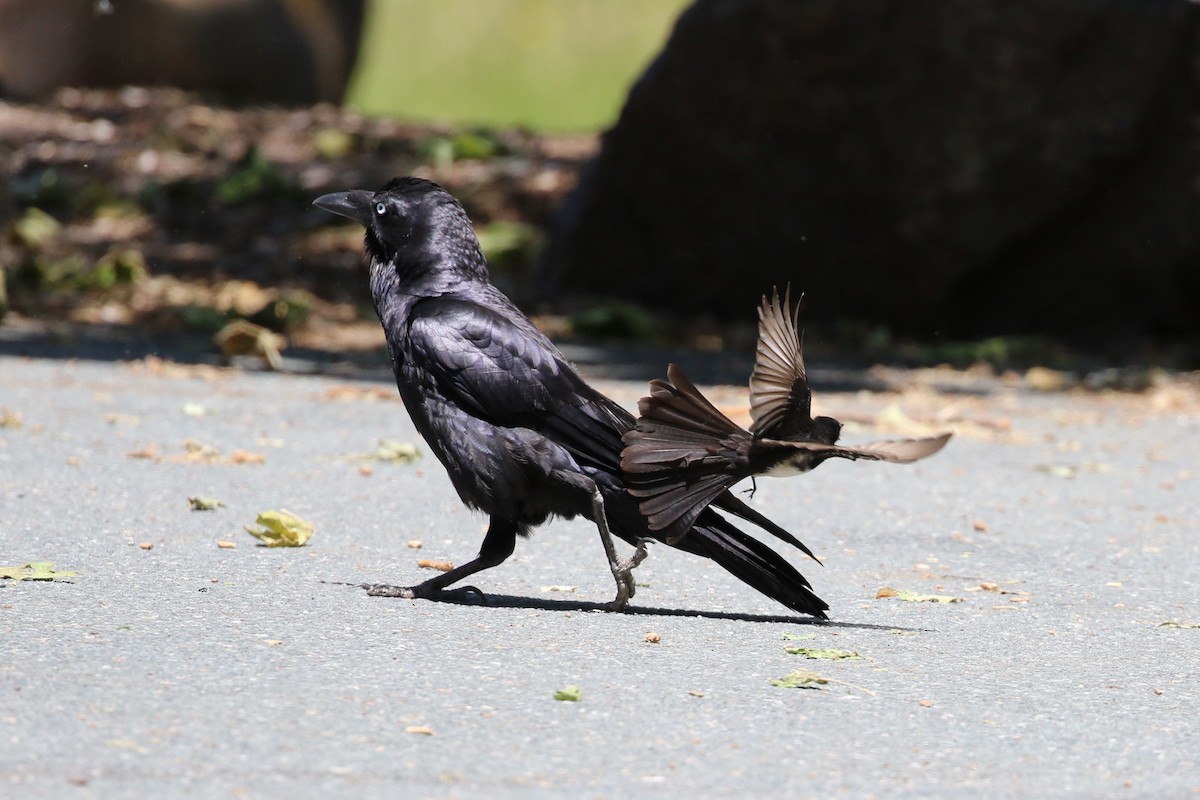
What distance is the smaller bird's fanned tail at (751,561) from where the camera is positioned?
4.64 m

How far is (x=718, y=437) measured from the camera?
445cm

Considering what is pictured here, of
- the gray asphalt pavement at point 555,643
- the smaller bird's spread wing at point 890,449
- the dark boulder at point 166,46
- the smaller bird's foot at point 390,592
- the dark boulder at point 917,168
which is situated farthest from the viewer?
the dark boulder at point 166,46

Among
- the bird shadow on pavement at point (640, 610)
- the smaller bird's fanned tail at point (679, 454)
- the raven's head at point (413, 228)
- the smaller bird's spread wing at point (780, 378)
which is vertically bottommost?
the bird shadow on pavement at point (640, 610)

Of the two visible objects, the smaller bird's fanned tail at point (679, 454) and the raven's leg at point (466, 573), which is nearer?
the smaller bird's fanned tail at point (679, 454)

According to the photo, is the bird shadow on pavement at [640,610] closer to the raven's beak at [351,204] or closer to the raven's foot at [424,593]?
the raven's foot at [424,593]

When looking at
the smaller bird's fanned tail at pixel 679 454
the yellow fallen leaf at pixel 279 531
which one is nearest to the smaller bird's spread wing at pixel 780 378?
the smaller bird's fanned tail at pixel 679 454

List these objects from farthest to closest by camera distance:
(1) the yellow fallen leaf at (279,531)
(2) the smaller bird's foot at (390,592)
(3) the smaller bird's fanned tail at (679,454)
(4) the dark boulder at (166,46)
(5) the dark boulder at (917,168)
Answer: (4) the dark boulder at (166,46)
(5) the dark boulder at (917,168)
(1) the yellow fallen leaf at (279,531)
(2) the smaller bird's foot at (390,592)
(3) the smaller bird's fanned tail at (679,454)

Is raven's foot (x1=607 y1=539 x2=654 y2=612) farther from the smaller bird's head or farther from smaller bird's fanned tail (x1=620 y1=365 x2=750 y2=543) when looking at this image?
the smaller bird's head

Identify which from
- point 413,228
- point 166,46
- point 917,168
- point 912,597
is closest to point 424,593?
point 413,228

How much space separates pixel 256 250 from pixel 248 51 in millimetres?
4168

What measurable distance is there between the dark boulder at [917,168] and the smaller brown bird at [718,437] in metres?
7.67

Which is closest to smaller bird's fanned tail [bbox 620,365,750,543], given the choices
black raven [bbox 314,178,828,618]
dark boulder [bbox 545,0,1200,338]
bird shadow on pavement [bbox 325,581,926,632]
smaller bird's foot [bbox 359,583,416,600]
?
black raven [bbox 314,178,828,618]

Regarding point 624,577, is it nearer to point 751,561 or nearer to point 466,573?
point 751,561

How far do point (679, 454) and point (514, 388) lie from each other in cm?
55
